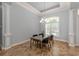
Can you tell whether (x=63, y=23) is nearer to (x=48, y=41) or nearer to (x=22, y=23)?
(x=48, y=41)

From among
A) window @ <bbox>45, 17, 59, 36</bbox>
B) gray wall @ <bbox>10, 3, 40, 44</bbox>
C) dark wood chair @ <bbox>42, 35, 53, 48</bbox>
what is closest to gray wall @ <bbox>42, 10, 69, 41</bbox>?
window @ <bbox>45, 17, 59, 36</bbox>

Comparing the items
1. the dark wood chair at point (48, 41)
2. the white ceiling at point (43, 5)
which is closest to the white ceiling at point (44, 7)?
the white ceiling at point (43, 5)

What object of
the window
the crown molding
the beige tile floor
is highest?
the crown molding

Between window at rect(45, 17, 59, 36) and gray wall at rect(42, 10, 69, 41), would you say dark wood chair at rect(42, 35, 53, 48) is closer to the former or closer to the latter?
window at rect(45, 17, 59, 36)

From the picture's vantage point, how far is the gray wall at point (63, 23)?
2.18 m

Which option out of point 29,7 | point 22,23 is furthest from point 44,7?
point 22,23

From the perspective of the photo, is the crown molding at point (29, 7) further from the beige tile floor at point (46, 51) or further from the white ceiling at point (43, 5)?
the beige tile floor at point (46, 51)

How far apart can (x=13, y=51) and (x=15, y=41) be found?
8.4 inches

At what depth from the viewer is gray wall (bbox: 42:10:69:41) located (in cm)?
218

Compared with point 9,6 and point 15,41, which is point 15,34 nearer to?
point 15,41

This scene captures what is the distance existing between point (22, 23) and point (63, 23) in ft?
2.88

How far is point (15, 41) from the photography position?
7.07ft

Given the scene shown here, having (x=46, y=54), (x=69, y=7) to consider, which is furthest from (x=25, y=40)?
(x=69, y=7)

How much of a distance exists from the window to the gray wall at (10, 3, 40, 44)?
0.19 metres
